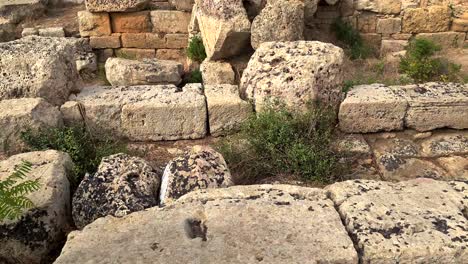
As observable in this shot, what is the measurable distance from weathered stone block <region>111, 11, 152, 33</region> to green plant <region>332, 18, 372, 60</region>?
357cm

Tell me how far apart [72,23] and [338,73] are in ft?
21.1

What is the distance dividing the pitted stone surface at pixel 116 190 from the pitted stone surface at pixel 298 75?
4.76 ft

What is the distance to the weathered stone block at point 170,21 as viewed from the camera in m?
8.73

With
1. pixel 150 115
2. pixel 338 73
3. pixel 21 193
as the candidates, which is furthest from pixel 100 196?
pixel 338 73

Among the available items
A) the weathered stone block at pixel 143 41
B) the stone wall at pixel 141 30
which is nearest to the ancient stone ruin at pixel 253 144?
the stone wall at pixel 141 30

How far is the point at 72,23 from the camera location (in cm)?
905

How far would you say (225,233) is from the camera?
2646mm

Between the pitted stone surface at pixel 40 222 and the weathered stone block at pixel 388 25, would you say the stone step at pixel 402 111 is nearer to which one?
the pitted stone surface at pixel 40 222

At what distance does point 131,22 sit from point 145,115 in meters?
4.72

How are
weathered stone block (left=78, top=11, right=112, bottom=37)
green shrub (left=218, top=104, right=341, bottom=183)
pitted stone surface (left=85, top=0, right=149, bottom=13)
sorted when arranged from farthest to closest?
weathered stone block (left=78, top=11, right=112, bottom=37) < pitted stone surface (left=85, top=0, right=149, bottom=13) < green shrub (left=218, top=104, right=341, bottom=183)

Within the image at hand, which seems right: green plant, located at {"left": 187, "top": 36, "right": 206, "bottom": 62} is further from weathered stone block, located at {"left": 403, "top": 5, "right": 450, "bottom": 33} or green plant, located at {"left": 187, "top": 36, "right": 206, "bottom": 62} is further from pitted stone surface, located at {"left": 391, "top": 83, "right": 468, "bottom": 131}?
pitted stone surface, located at {"left": 391, "top": 83, "right": 468, "bottom": 131}

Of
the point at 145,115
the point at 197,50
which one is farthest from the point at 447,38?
the point at 145,115

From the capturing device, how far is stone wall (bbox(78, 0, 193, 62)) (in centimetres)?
862

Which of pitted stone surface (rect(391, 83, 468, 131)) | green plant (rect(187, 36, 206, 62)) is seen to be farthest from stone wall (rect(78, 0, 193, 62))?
pitted stone surface (rect(391, 83, 468, 131))
